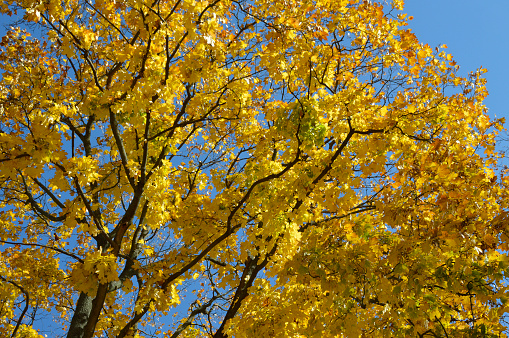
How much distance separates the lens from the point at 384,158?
16.9ft

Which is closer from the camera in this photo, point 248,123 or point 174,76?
point 174,76

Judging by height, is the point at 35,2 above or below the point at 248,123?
below

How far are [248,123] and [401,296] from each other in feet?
15.0

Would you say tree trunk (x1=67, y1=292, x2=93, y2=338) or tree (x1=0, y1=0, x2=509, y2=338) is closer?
tree (x1=0, y1=0, x2=509, y2=338)

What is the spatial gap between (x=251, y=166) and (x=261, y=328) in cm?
255

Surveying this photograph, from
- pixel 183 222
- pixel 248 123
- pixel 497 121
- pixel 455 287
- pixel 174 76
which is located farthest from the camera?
pixel 248 123

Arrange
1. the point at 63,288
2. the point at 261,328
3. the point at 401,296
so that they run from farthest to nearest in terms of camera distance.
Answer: the point at 63,288 → the point at 261,328 → the point at 401,296

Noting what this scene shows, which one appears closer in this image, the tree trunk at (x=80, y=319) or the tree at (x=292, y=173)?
the tree at (x=292, y=173)

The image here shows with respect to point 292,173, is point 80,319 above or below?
below

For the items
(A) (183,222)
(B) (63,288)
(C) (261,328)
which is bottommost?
(C) (261,328)

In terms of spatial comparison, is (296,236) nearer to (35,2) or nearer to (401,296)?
(401,296)

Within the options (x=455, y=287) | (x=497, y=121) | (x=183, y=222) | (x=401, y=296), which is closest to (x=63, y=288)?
(x=183, y=222)

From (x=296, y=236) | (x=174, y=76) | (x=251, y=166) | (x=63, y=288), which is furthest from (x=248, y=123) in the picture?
(x=63, y=288)

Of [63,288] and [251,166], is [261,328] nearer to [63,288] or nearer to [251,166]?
[251,166]
